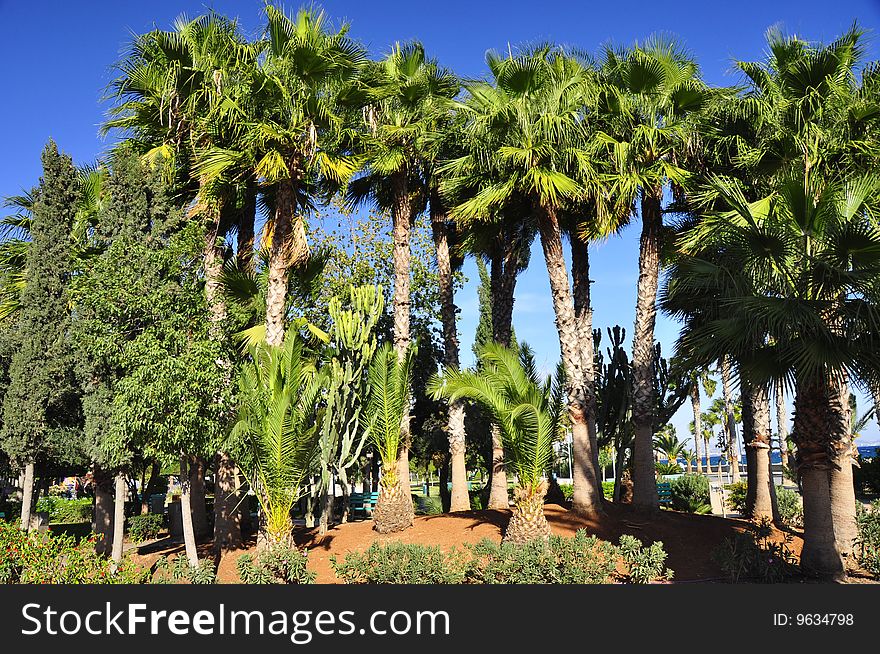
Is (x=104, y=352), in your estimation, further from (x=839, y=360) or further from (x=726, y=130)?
(x=726, y=130)

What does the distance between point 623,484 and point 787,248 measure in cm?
1195

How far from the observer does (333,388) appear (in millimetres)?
13305

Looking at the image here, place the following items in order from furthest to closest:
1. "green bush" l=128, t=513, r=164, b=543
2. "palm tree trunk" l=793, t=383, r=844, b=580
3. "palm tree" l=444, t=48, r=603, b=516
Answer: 1. "green bush" l=128, t=513, r=164, b=543
2. "palm tree" l=444, t=48, r=603, b=516
3. "palm tree trunk" l=793, t=383, r=844, b=580

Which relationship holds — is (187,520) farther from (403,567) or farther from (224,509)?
(403,567)

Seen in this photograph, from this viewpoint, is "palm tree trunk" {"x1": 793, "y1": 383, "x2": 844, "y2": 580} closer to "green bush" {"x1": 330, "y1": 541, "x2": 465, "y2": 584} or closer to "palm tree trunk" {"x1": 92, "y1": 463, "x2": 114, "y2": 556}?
"green bush" {"x1": 330, "y1": 541, "x2": 465, "y2": 584}

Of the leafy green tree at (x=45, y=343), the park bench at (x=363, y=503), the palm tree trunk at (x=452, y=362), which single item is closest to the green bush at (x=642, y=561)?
the palm tree trunk at (x=452, y=362)

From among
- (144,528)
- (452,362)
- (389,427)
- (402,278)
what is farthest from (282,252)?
(144,528)

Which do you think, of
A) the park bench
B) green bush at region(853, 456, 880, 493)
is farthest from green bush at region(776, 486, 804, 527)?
the park bench

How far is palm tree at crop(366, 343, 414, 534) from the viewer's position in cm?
1354

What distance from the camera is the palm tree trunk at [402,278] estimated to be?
14.1m

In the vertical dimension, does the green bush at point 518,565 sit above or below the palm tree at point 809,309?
below

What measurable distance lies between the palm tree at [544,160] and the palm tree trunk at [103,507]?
924 centimetres

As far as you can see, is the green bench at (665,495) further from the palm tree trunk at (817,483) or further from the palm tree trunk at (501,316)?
the palm tree trunk at (817,483)

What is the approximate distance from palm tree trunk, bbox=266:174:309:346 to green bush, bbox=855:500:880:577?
33.6 ft
